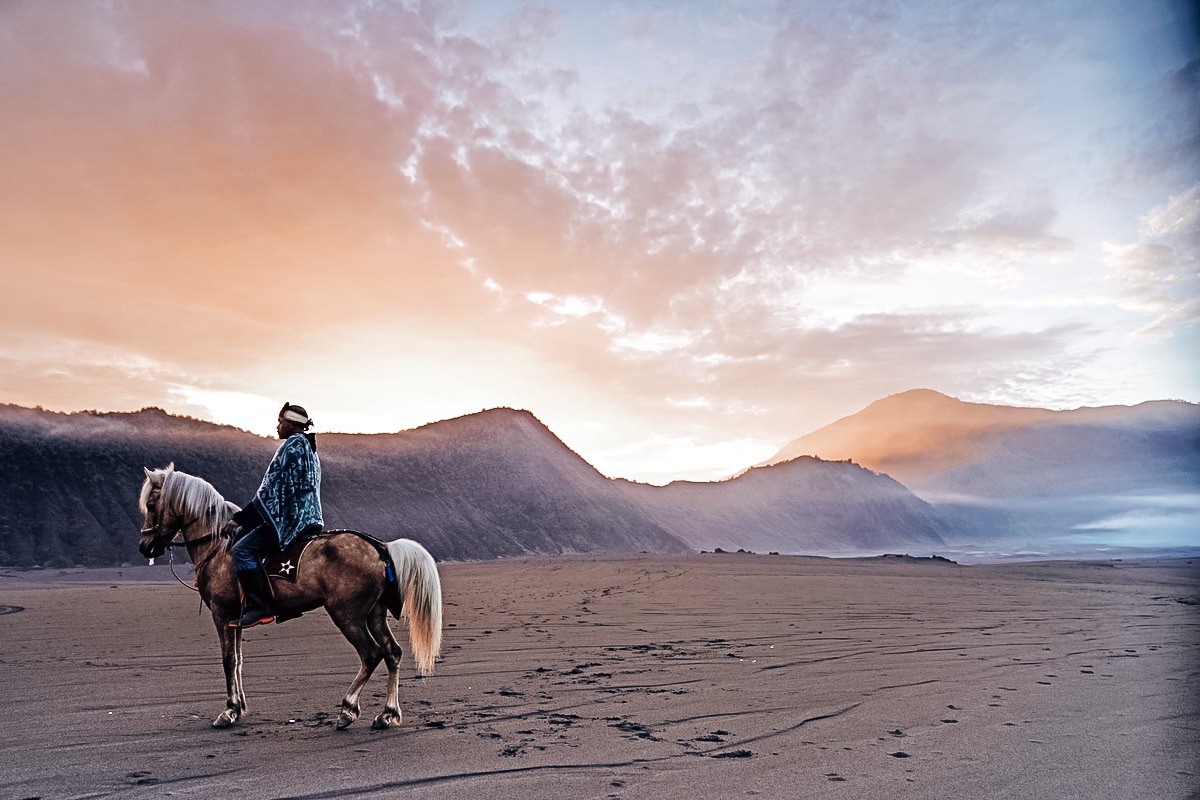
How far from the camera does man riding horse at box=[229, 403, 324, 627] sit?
682 cm

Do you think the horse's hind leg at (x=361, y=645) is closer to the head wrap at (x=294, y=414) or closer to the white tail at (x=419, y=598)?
the white tail at (x=419, y=598)

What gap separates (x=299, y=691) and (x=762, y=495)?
373 feet

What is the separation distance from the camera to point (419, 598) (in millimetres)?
7043

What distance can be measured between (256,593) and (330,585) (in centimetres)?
69

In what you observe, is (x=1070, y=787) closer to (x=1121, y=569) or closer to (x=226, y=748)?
(x=226, y=748)

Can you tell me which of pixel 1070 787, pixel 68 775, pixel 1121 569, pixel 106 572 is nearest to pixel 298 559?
pixel 68 775

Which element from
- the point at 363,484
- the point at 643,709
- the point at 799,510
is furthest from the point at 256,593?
the point at 799,510

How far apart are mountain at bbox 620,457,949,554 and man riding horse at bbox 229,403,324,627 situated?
90081 millimetres

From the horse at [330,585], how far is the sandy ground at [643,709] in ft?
1.46

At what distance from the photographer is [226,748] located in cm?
583

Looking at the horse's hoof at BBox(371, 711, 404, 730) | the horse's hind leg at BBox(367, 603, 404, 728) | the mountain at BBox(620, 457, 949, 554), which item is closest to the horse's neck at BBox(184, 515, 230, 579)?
the horse's hind leg at BBox(367, 603, 404, 728)

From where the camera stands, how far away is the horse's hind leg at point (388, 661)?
6.54m

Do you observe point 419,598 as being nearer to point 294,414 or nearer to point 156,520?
point 294,414

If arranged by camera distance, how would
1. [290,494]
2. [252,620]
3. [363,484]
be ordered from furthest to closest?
[363,484] → [290,494] → [252,620]
